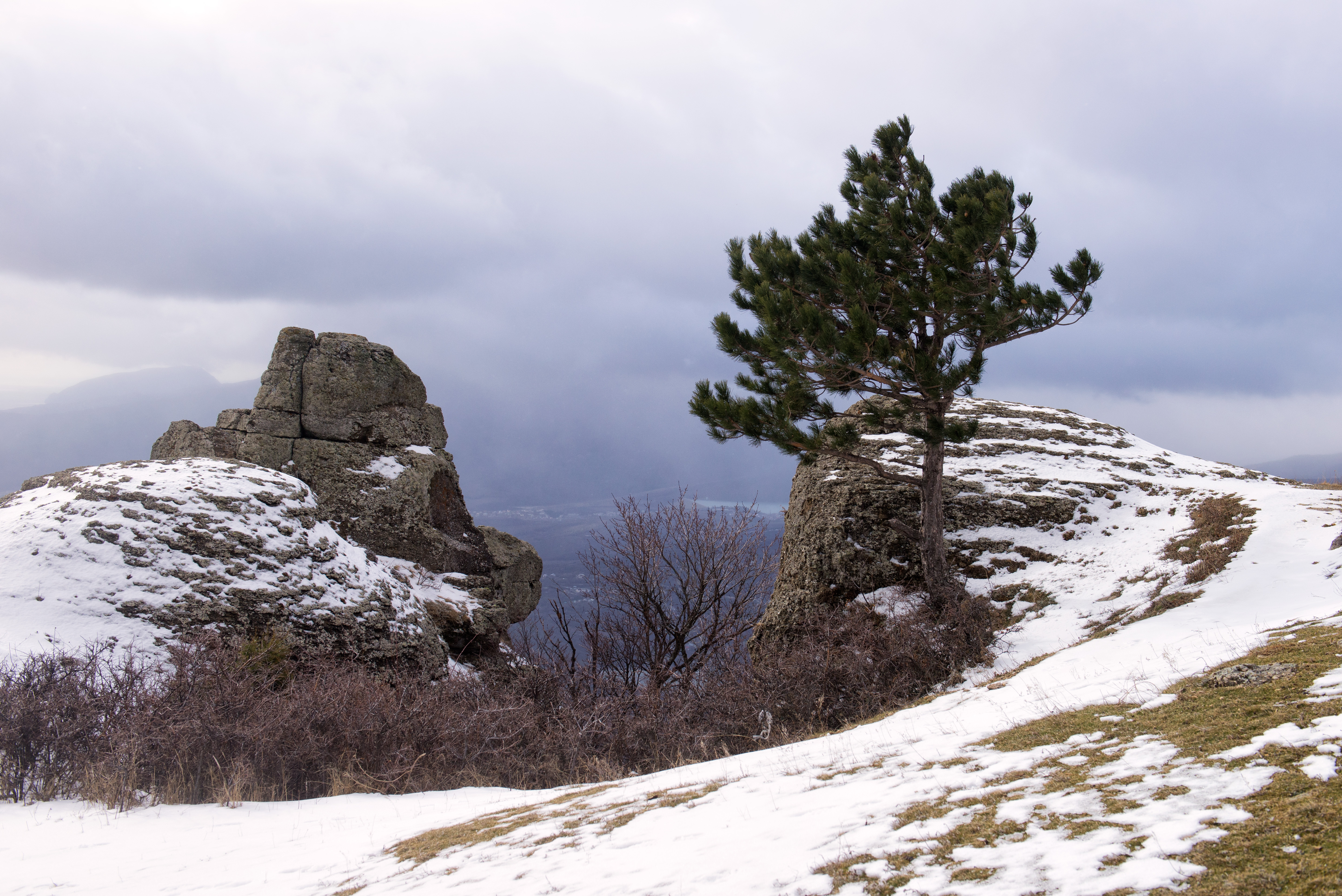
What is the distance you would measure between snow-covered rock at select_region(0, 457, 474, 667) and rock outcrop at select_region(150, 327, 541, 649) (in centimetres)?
193

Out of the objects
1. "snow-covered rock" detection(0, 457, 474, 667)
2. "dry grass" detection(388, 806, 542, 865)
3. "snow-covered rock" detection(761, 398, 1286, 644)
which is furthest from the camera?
"snow-covered rock" detection(761, 398, 1286, 644)

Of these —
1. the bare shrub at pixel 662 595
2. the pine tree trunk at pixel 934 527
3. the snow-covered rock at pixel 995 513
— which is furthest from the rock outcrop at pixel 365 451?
the pine tree trunk at pixel 934 527

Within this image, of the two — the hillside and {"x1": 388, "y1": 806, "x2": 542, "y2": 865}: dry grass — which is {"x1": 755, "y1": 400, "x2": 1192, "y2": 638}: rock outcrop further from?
{"x1": 388, "y1": 806, "x2": 542, "y2": 865}: dry grass

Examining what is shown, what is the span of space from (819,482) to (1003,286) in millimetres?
6475

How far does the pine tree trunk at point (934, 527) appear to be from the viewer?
13.3m

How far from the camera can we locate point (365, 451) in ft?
61.3

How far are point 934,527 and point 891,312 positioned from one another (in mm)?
4059

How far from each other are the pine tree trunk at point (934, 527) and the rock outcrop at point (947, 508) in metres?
0.70

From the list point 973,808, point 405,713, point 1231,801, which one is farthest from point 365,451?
point 1231,801

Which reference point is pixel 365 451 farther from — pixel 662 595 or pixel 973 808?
pixel 973 808

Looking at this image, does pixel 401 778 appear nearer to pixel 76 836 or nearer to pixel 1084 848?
pixel 76 836

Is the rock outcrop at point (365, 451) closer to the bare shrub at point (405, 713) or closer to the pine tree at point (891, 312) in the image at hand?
the bare shrub at point (405, 713)

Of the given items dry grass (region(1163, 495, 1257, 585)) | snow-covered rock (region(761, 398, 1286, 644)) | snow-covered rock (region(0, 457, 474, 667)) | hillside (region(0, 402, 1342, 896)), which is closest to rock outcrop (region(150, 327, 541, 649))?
snow-covered rock (region(0, 457, 474, 667))

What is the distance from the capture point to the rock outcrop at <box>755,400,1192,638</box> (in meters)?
14.5
